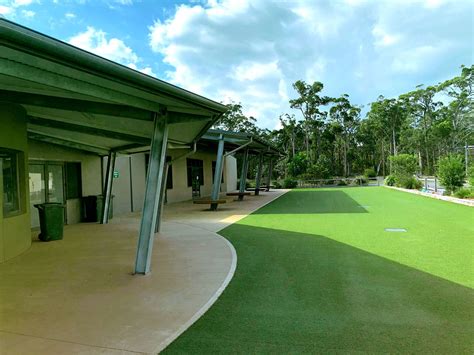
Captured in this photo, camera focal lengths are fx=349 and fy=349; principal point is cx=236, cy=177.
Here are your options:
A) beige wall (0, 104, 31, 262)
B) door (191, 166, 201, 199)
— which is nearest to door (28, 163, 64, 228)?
beige wall (0, 104, 31, 262)

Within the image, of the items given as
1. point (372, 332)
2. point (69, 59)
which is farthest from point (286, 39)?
point (372, 332)

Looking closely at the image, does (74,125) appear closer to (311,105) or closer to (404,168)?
(404,168)

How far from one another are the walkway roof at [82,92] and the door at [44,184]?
1.95 m

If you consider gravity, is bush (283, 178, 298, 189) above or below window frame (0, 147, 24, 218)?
below

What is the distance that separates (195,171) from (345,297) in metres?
20.2

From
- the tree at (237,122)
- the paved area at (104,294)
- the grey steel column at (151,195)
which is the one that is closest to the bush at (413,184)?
the paved area at (104,294)

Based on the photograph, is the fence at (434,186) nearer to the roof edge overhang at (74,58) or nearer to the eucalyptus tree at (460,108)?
the roof edge overhang at (74,58)

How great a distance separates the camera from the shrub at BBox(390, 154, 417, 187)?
82.2 feet

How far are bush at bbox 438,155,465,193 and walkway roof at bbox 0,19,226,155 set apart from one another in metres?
13.2

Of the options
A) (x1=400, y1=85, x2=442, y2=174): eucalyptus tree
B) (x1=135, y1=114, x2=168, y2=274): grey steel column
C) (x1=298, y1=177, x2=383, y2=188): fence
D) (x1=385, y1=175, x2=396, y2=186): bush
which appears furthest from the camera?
(x1=400, y1=85, x2=442, y2=174): eucalyptus tree

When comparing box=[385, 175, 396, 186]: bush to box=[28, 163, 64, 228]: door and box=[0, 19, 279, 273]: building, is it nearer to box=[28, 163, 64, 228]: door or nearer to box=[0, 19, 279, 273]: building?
box=[0, 19, 279, 273]: building

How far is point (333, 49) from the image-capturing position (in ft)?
41.5

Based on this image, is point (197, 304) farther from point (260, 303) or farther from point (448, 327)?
point (448, 327)

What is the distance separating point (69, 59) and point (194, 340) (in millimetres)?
2801
